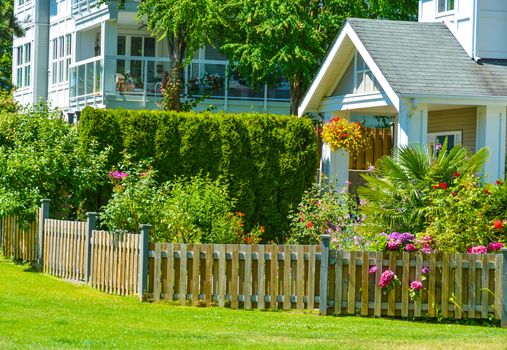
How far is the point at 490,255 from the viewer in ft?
54.3

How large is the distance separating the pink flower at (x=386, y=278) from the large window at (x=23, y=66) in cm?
3767

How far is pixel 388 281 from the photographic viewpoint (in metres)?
16.4

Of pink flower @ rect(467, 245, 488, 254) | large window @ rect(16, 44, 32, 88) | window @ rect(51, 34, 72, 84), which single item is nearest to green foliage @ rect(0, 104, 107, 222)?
pink flower @ rect(467, 245, 488, 254)

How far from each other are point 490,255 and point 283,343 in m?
5.03

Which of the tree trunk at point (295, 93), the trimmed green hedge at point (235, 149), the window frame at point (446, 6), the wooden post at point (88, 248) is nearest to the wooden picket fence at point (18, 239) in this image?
the trimmed green hedge at point (235, 149)

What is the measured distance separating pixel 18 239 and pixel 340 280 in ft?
29.1

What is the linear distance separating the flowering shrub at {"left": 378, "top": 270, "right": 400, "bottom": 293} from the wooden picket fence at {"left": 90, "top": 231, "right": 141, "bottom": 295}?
12.7ft

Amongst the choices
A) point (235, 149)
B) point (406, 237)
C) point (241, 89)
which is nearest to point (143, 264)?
point (406, 237)

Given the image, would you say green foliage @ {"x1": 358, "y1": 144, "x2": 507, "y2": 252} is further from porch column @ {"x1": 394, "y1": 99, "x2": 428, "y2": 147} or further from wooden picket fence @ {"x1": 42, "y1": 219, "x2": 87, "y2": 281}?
wooden picket fence @ {"x1": 42, "y1": 219, "x2": 87, "y2": 281}

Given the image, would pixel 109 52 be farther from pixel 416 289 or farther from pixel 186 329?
pixel 186 329

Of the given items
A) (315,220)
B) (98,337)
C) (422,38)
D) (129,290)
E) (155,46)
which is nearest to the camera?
(98,337)

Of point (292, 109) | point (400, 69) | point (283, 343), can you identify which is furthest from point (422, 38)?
point (283, 343)

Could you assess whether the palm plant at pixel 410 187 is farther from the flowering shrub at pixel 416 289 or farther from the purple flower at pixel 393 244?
the flowering shrub at pixel 416 289

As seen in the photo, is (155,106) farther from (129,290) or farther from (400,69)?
(129,290)
